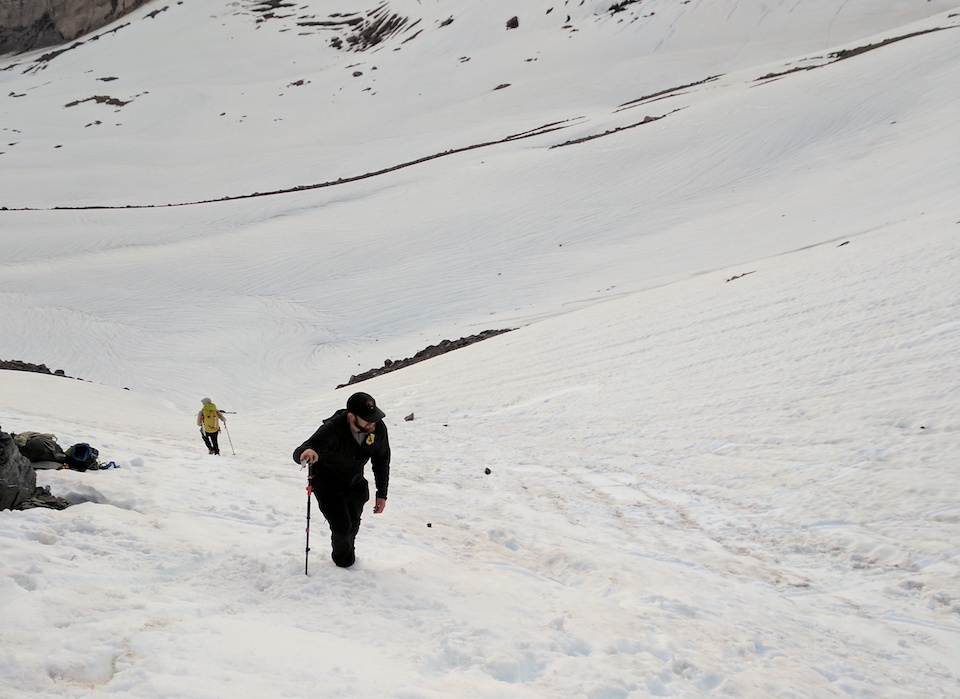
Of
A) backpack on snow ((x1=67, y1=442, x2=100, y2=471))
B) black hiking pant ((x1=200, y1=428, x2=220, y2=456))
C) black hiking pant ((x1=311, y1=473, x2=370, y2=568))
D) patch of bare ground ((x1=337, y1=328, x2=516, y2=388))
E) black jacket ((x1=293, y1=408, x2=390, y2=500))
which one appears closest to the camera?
black jacket ((x1=293, y1=408, x2=390, y2=500))

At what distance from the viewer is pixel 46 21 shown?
266ft

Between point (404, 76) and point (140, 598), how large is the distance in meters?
55.5

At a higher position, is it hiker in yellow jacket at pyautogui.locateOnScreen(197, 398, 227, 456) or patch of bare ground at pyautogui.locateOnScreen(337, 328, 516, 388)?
hiker in yellow jacket at pyautogui.locateOnScreen(197, 398, 227, 456)

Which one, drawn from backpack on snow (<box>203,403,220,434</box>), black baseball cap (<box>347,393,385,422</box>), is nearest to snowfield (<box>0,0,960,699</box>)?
backpack on snow (<box>203,403,220,434</box>)

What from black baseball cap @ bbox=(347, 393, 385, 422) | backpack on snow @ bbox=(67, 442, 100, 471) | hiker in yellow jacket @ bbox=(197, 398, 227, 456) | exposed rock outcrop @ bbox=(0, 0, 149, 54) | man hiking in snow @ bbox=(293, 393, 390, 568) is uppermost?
exposed rock outcrop @ bbox=(0, 0, 149, 54)

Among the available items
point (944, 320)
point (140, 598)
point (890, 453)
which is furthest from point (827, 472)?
point (140, 598)

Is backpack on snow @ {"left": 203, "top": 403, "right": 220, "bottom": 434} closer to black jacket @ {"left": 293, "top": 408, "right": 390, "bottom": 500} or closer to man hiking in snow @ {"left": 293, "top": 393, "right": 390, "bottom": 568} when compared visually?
man hiking in snow @ {"left": 293, "top": 393, "right": 390, "bottom": 568}

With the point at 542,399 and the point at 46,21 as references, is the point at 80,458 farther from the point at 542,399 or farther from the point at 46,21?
the point at 46,21

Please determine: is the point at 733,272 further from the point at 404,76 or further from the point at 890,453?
the point at 404,76

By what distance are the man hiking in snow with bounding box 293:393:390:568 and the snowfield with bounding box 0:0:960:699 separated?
331 millimetres

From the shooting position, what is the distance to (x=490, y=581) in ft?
16.5

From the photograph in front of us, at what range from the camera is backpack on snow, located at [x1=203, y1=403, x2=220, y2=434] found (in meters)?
9.79

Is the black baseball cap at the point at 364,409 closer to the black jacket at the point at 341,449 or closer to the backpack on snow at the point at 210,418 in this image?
the black jacket at the point at 341,449

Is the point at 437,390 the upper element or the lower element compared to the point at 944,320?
lower
